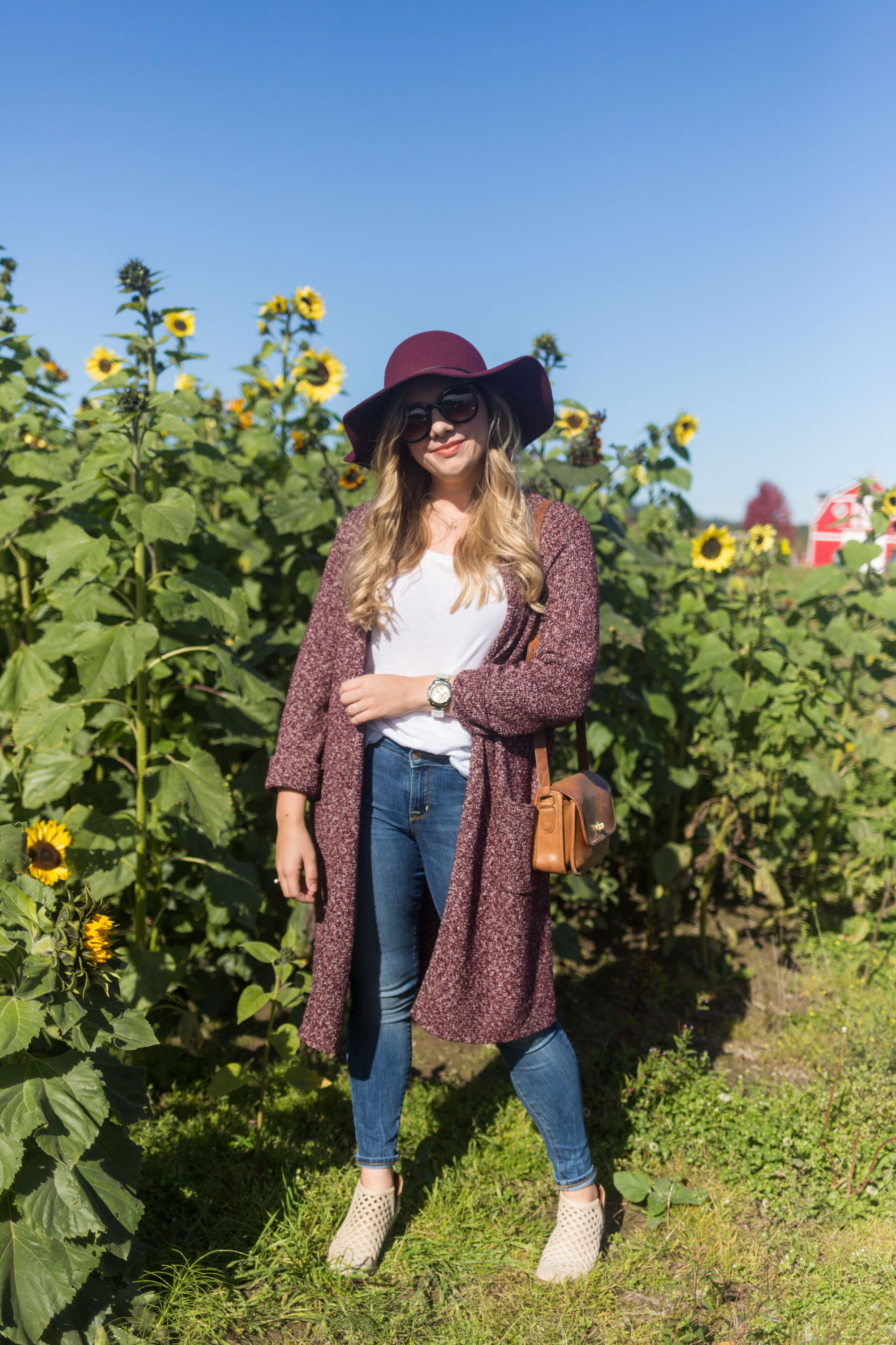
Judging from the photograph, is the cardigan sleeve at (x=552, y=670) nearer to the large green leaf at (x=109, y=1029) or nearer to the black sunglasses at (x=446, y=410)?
the black sunglasses at (x=446, y=410)

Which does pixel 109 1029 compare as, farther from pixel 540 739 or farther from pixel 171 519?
pixel 171 519

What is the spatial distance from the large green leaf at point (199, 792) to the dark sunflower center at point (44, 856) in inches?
16.5

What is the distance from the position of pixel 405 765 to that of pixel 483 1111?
1.34m

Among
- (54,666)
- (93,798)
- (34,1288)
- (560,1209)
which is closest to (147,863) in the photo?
(93,798)

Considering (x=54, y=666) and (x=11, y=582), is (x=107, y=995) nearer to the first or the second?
(x=54, y=666)

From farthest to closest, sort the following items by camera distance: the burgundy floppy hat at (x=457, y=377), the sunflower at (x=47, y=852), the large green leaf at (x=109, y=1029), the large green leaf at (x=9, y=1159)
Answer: the burgundy floppy hat at (x=457, y=377) < the sunflower at (x=47, y=852) < the large green leaf at (x=109, y=1029) < the large green leaf at (x=9, y=1159)

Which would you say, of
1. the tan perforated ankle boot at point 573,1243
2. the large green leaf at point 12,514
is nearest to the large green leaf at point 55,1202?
A: the tan perforated ankle boot at point 573,1243

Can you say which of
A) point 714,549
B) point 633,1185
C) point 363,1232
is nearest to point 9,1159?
point 363,1232

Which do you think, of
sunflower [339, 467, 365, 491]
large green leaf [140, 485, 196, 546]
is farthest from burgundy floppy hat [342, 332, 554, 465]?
sunflower [339, 467, 365, 491]

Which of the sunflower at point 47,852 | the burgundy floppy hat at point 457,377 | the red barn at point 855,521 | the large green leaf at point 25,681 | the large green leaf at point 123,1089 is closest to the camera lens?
the large green leaf at point 123,1089

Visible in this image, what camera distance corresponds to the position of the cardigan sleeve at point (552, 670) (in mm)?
1957

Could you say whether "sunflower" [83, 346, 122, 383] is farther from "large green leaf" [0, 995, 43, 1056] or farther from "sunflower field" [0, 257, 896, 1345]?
"large green leaf" [0, 995, 43, 1056]

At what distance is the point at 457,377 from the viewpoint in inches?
79.7

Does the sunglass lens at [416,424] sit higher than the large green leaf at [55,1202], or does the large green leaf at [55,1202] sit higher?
the sunglass lens at [416,424]
